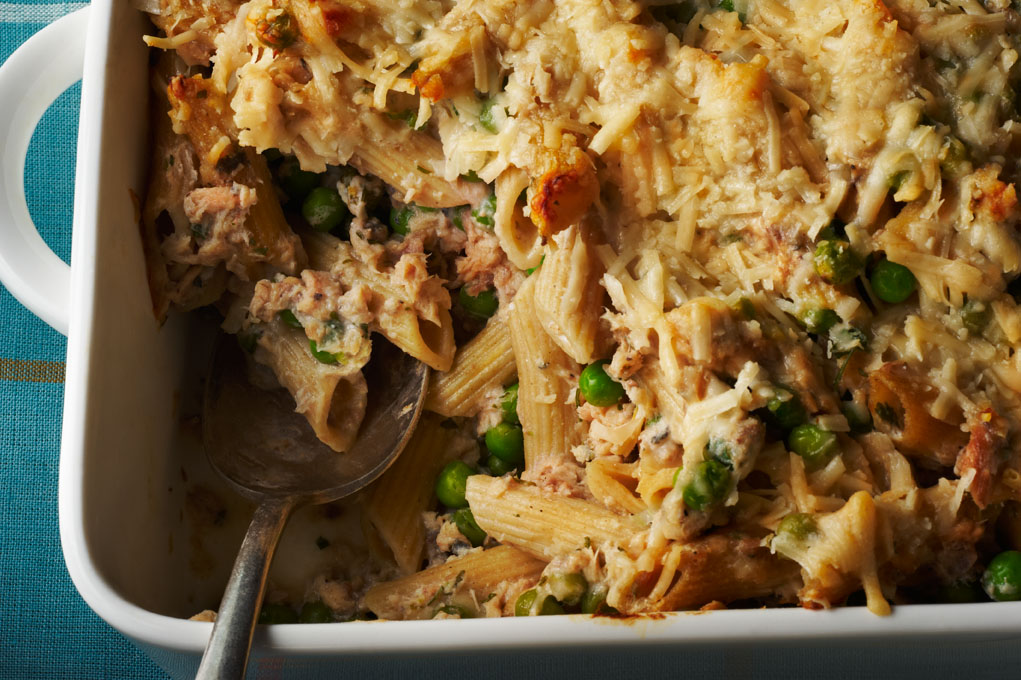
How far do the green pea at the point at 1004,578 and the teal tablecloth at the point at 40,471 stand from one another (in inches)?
96.5

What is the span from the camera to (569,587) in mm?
2557

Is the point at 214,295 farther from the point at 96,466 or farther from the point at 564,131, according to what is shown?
the point at 564,131

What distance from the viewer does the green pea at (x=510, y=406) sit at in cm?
303

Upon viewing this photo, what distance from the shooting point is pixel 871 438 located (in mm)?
2566

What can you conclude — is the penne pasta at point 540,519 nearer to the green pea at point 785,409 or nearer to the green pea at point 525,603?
the green pea at point 525,603

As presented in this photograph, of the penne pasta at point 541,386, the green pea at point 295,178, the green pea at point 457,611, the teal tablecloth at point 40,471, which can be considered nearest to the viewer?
the green pea at point 457,611

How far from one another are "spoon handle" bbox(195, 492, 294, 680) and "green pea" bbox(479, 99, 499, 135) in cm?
114

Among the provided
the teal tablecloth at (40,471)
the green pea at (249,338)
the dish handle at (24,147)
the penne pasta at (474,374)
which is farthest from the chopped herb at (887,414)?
the teal tablecloth at (40,471)

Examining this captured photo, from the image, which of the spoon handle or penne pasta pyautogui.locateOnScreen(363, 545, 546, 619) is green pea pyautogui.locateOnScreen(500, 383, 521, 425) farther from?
the spoon handle

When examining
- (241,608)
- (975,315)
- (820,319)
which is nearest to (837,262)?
(820,319)

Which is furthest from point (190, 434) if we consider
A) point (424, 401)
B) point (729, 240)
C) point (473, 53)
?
point (729, 240)

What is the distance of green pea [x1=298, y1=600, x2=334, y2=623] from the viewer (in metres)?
3.02

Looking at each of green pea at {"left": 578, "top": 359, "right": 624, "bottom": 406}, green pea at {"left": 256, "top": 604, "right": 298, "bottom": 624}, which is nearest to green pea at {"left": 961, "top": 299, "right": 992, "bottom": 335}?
green pea at {"left": 578, "top": 359, "right": 624, "bottom": 406}

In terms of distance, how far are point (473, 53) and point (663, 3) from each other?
1.75ft
